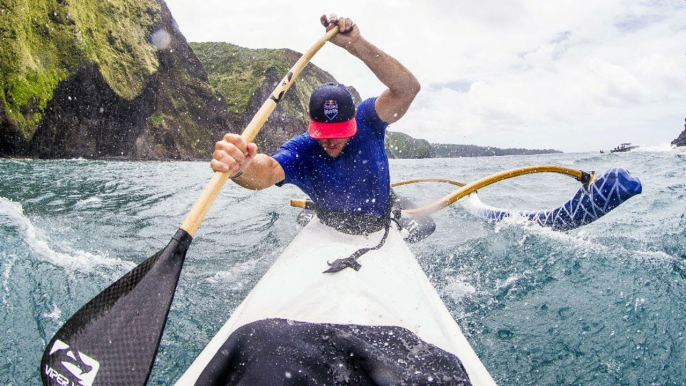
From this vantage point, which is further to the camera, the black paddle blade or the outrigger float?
the black paddle blade

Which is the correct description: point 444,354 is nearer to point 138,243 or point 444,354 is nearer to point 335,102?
point 335,102

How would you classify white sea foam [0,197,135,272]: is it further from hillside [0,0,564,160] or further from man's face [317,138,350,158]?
hillside [0,0,564,160]

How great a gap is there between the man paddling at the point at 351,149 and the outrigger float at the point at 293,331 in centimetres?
56

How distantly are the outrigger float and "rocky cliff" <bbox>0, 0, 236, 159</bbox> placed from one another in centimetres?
2730

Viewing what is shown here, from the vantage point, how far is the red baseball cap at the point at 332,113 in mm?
2957

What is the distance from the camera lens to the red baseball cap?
2957mm

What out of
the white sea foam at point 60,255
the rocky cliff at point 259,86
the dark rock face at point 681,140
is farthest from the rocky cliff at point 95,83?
the dark rock face at point 681,140

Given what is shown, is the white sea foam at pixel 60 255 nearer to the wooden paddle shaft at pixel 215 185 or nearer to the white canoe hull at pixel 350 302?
the wooden paddle shaft at pixel 215 185

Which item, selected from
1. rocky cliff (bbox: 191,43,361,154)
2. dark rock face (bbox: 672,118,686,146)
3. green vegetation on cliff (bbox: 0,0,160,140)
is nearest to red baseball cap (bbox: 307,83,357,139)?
green vegetation on cliff (bbox: 0,0,160,140)

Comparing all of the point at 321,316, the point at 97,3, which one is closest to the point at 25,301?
the point at 321,316

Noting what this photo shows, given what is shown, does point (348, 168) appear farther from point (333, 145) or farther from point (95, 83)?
point (95, 83)

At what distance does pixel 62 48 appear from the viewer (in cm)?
2945

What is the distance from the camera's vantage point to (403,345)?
161 centimetres

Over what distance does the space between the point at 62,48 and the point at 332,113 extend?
3559 cm
